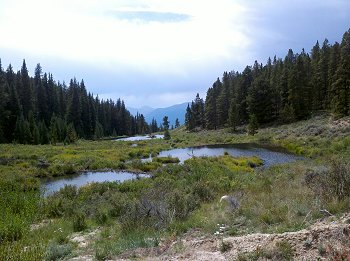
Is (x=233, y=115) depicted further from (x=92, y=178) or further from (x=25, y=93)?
(x=92, y=178)

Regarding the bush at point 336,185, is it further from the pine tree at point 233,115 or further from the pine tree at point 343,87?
the pine tree at point 233,115

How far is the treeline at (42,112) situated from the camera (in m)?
65.2

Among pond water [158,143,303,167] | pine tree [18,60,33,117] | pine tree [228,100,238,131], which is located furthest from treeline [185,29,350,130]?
pine tree [18,60,33,117]

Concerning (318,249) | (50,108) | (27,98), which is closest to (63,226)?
(318,249)

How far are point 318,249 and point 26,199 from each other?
11352 mm

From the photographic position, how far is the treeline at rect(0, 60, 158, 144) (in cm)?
6525

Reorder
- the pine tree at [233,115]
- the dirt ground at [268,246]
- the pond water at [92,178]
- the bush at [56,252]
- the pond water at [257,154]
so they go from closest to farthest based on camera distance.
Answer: the dirt ground at [268,246] → the bush at [56,252] → the pond water at [92,178] → the pond water at [257,154] → the pine tree at [233,115]

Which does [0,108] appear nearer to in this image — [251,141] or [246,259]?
[251,141]

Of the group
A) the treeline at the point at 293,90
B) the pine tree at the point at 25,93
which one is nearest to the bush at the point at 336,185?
the treeline at the point at 293,90

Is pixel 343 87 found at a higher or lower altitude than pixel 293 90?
lower

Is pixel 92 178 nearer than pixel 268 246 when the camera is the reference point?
No

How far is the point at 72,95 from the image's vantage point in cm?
9081

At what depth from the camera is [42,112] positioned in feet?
279

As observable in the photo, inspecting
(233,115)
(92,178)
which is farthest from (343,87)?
(92,178)
